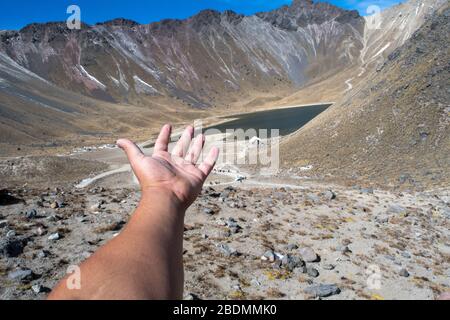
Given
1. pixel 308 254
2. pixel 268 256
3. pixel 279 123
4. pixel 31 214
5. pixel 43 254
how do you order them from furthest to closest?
pixel 279 123
pixel 31 214
pixel 308 254
pixel 268 256
pixel 43 254

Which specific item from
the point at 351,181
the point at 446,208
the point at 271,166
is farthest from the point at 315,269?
the point at 271,166

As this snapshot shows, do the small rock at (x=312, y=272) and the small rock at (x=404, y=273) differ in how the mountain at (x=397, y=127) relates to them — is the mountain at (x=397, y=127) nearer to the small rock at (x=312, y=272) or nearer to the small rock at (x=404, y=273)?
the small rock at (x=404, y=273)

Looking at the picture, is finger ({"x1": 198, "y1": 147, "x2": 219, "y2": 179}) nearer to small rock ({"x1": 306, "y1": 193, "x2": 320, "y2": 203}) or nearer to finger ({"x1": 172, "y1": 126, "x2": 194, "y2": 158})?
finger ({"x1": 172, "y1": 126, "x2": 194, "y2": 158})

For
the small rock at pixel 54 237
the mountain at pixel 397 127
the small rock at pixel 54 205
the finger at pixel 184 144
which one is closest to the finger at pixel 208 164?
the finger at pixel 184 144

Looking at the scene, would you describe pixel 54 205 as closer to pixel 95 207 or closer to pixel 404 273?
pixel 95 207

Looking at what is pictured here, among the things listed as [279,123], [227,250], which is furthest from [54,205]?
[279,123]

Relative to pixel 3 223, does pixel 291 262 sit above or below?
below

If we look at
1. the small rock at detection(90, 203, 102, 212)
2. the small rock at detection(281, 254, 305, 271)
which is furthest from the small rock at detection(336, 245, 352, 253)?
the small rock at detection(90, 203, 102, 212)

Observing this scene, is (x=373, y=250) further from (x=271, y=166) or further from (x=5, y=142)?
(x=5, y=142)
